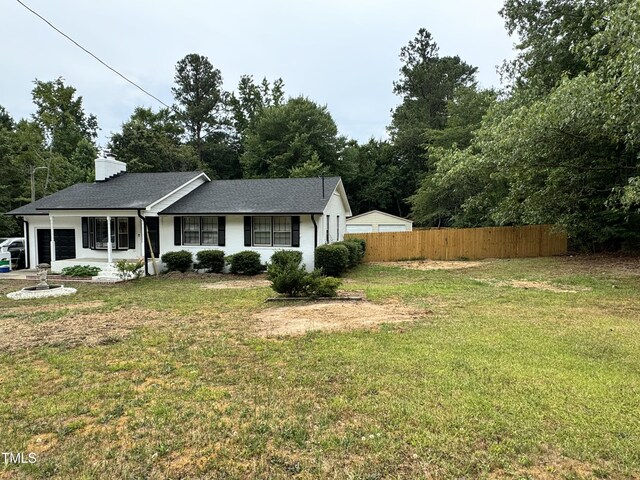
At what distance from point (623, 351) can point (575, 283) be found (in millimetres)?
7171

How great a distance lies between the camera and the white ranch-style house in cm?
1470

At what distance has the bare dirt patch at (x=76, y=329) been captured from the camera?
586 cm

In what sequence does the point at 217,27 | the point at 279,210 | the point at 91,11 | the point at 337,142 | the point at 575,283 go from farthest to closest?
the point at 337,142 < the point at 279,210 < the point at 217,27 < the point at 575,283 < the point at 91,11

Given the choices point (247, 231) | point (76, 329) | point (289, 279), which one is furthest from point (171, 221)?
point (76, 329)

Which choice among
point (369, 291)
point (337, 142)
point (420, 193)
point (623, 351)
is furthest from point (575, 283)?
point (337, 142)

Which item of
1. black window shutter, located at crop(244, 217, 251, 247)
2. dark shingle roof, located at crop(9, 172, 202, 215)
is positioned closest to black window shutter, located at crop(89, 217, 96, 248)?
dark shingle roof, located at crop(9, 172, 202, 215)

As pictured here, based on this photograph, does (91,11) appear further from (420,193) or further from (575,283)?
(420,193)

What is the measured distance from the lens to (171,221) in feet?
50.6

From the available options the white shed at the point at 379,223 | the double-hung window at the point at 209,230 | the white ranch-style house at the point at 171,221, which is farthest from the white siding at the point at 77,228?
the white shed at the point at 379,223

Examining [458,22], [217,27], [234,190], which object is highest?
[458,22]

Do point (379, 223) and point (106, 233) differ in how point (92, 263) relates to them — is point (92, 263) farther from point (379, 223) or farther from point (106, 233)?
point (379, 223)

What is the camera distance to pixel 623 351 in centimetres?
497

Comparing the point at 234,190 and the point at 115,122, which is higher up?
the point at 115,122

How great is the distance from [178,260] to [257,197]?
160 inches
